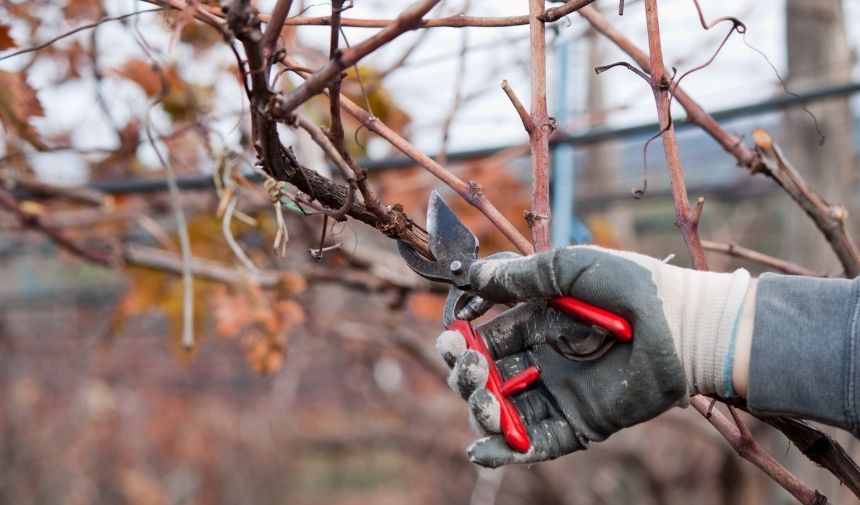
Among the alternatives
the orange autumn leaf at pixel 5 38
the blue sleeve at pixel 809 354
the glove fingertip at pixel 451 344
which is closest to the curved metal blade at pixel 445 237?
the glove fingertip at pixel 451 344

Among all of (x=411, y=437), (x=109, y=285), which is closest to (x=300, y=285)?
(x=411, y=437)

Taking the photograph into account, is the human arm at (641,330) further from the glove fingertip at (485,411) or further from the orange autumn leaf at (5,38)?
the orange autumn leaf at (5,38)

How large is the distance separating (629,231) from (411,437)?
2.61m

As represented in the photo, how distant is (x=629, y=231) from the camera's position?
5.91 meters

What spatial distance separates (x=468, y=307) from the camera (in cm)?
118

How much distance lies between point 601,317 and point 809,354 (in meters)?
0.26

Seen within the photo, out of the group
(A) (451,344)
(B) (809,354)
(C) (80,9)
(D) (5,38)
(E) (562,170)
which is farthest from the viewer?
(C) (80,9)

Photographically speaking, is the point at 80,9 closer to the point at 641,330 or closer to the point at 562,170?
the point at 562,170

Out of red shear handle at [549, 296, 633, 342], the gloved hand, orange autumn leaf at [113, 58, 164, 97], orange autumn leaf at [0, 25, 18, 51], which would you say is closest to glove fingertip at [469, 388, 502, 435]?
the gloved hand

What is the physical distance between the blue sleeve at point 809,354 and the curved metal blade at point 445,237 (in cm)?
40

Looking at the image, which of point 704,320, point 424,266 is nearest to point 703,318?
point 704,320

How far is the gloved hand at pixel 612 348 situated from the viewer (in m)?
1.04

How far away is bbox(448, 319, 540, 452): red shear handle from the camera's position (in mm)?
1106

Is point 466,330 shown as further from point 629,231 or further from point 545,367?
point 629,231
